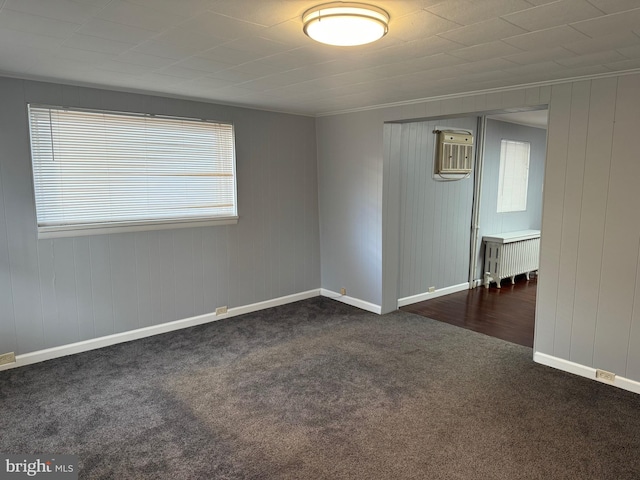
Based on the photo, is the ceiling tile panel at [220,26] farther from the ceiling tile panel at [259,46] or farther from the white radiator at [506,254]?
the white radiator at [506,254]

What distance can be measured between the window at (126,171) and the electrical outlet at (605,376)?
3605mm

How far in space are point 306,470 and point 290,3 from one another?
7.50ft

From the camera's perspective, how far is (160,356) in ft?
12.4

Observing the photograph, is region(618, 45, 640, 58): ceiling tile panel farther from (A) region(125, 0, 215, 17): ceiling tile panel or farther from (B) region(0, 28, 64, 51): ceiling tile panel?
(B) region(0, 28, 64, 51): ceiling tile panel

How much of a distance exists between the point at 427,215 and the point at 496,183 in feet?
4.90

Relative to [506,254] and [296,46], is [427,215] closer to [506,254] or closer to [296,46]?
[506,254]

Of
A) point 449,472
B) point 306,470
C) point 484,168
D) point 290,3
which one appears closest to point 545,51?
point 290,3

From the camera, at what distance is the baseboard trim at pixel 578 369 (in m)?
3.12

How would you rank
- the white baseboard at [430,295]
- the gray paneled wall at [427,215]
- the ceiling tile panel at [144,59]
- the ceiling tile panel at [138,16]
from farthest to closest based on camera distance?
the white baseboard at [430,295], the gray paneled wall at [427,215], the ceiling tile panel at [144,59], the ceiling tile panel at [138,16]

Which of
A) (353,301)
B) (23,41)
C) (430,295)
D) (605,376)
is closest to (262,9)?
(23,41)

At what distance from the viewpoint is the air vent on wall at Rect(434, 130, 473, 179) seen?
5246mm

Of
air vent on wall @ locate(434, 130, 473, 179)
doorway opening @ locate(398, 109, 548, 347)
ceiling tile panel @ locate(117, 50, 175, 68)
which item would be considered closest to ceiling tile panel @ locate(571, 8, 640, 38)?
ceiling tile panel @ locate(117, 50, 175, 68)

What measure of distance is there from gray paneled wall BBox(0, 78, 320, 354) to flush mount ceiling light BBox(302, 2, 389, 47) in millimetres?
2572

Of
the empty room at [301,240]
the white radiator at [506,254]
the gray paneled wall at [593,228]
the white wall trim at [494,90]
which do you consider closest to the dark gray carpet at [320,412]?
the empty room at [301,240]
